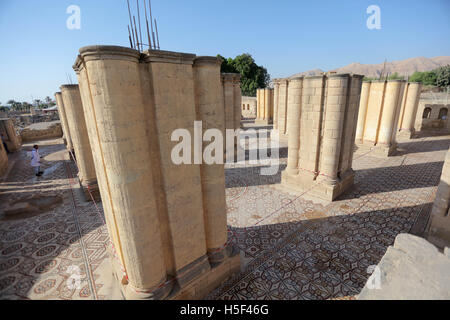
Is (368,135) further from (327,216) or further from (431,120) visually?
(431,120)

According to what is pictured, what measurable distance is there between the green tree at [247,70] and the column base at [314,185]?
94.0 ft

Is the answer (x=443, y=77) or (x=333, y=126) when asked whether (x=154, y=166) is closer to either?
(x=333, y=126)

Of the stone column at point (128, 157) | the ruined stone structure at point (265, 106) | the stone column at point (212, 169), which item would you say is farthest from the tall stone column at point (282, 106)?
the stone column at point (128, 157)

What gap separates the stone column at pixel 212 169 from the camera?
9.96 feet

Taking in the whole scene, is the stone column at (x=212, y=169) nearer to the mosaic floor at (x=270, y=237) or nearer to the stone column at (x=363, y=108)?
the mosaic floor at (x=270, y=237)

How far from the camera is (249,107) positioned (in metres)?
28.4

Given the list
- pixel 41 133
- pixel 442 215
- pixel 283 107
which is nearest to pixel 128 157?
pixel 442 215

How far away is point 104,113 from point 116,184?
0.81 meters

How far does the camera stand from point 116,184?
2.56 m

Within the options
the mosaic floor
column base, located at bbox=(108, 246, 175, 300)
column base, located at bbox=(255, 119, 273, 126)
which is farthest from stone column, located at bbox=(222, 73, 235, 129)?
column base, located at bbox=(255, 119, 273, 126)

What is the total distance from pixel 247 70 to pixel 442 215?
110ft

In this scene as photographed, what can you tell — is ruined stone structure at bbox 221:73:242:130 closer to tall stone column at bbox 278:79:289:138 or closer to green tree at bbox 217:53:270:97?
tall stone column at bbox 278:79:289:138

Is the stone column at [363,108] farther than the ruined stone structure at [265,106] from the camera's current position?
No
